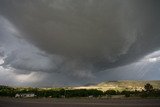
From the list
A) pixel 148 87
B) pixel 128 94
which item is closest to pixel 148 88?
pixel 148 87

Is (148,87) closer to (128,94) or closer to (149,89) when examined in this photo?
(149,89)

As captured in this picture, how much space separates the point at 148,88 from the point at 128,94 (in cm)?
Result: 1801

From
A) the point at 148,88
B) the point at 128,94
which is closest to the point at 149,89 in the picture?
the point at 148,88

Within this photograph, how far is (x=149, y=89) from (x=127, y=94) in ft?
64.0

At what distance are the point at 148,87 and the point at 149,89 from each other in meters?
1.94

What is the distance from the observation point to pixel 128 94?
196750 mm

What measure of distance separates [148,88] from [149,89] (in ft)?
3.86

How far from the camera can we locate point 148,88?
19962 cm

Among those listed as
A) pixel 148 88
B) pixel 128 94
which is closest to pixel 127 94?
pixel 128 94

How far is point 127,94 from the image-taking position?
196500 mm

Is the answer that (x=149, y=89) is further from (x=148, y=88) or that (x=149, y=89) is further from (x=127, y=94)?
(x=127, y=94)

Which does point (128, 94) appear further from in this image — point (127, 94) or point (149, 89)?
point (149, 89)

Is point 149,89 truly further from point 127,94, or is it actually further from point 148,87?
point 127,94

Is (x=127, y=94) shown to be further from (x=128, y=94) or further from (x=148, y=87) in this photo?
(x=148, y=87)
